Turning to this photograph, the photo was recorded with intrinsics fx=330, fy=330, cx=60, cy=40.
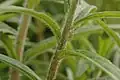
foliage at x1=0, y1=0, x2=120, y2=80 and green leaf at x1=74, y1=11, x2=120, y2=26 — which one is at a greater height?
green leaf at x1=74, y1=11, x2=120, y2=26

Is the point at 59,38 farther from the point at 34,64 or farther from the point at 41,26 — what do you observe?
the point at 41,26

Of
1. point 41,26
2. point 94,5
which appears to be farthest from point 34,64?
point 94,5

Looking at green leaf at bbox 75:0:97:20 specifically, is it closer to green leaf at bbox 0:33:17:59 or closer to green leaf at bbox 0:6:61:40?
green leaf at bbox 0:6:61:40

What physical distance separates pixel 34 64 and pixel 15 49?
0.45m

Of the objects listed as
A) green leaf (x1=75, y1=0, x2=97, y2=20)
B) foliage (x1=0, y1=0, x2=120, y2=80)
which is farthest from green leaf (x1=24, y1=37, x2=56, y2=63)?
green leaf (x1=75, y1=0, x2=97, y2=20)

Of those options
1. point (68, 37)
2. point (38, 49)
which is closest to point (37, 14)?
point (68, 37)

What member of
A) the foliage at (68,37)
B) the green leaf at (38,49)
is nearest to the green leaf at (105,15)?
the foliage at (68,37)

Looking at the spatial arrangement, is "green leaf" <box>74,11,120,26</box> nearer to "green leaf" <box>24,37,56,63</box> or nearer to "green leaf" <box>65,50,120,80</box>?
"green leaf" <box>65,50,120,80</box>

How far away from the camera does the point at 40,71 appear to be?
120 cm

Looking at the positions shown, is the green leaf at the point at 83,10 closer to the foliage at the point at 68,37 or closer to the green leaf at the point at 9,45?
the foliage at the point at 68,37

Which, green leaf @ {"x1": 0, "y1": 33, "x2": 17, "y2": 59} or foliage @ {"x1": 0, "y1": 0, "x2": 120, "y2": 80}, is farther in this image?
green leaf @ {"x1": 0, "y1": 33, "x2": 17, "y2": 59}

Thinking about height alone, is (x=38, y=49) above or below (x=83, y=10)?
below

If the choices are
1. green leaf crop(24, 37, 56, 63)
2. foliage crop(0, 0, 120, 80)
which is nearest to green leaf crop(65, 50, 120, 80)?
foliage crop(0, 0, 120, 80)

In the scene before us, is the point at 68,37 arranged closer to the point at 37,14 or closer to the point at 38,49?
the point at 37,14
